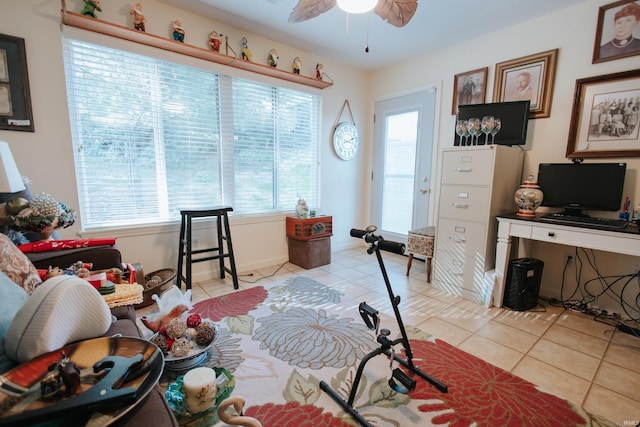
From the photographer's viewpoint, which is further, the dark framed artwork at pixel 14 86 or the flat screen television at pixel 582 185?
the flat screen television at pixel 582 185

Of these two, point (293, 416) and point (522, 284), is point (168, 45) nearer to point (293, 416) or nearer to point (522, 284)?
point (293, 416)

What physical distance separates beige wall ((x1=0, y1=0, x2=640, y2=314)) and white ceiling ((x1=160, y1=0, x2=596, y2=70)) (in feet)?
0.41

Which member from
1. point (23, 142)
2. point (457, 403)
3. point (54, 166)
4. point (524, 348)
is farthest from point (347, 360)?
point (23, 142)

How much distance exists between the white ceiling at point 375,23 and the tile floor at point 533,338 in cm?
253

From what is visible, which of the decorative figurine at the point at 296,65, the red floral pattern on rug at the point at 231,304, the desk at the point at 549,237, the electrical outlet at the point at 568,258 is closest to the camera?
the desk at the point at 549,237

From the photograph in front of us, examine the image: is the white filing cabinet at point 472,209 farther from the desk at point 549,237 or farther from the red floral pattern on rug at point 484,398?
the red floral pattern on rug at point 484,398

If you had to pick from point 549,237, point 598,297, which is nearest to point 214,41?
point 549,237

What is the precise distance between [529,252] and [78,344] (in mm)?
3259

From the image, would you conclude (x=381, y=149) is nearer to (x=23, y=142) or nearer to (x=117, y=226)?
(x=117, y=226)

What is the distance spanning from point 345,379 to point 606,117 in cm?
282

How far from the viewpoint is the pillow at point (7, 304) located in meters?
0.83

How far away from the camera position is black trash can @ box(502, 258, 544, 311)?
2.34m

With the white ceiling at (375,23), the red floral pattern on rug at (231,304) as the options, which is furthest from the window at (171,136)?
the red floral pattern on rug at (231,304)

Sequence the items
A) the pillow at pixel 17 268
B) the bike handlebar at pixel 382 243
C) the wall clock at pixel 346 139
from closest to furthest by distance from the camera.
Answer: the pillow at pixel 17 268 → the bike handlebar at pixel 382 243 → the wall clock at pixel 346 139
